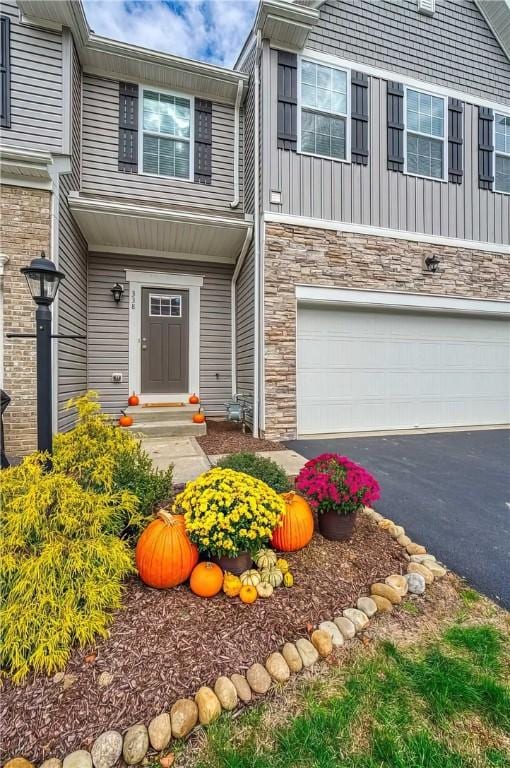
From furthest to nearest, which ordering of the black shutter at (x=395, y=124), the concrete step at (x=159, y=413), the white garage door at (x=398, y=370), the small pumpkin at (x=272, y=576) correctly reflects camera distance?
1. the black shutter at (x=395, y=124)
2. the white garage door at (x=398, y=370)
3. the concrete step at (x=159, y=413)
4. the small pumpkin at (x=272, y=576)

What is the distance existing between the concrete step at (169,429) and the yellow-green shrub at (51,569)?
11.1 feet

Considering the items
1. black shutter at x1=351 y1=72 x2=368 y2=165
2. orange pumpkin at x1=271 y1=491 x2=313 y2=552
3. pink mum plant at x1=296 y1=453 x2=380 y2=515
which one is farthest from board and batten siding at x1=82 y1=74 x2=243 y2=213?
orange pumpkin at x1=271 y1=491 x2=313 y2=552

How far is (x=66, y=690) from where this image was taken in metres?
1.29

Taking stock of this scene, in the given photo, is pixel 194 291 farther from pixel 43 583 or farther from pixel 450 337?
pixel 43 583

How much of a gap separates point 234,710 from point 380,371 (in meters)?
5.35

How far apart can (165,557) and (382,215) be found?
6008 millimetres

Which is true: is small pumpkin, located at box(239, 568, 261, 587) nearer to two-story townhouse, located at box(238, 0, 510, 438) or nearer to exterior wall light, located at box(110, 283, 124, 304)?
two-story townhouse, located at box(238, 0, 510, 438)

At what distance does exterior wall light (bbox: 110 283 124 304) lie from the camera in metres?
5.98

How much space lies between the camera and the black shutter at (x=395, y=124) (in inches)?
227

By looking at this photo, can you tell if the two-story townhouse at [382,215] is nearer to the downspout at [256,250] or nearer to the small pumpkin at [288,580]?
the downspout at [256,250]

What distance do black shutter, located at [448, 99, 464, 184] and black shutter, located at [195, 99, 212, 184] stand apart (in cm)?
420

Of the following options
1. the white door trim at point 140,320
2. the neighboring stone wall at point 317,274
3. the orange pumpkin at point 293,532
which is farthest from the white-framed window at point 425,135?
the orange pumpkin at point 293,532

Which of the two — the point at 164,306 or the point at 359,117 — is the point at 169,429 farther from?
the point at 359,117

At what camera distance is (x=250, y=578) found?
188 cm
